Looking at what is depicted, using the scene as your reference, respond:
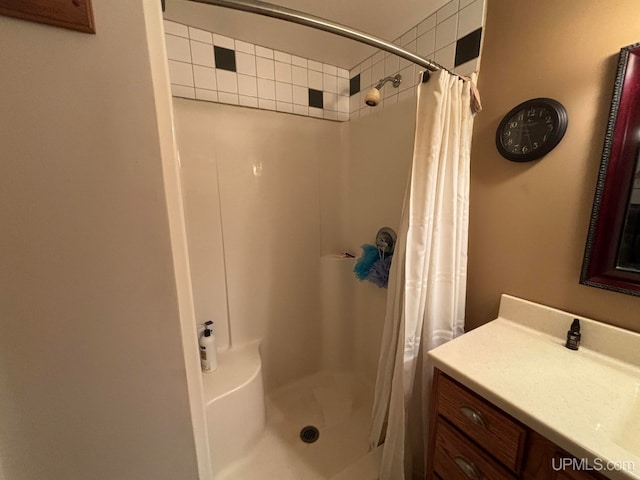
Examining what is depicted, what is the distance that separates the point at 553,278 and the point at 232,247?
1499mm

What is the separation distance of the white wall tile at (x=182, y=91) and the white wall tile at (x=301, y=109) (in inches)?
22.1

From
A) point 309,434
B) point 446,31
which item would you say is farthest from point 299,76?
point 309,434

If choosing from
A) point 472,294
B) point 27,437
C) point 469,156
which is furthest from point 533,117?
point 27,437

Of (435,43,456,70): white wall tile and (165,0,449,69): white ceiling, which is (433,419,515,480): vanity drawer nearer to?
(435,43,456,70): white wall tile

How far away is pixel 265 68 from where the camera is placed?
1.44 meters

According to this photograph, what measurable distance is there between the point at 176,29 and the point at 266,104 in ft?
1.67

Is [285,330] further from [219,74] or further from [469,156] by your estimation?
[219,74]

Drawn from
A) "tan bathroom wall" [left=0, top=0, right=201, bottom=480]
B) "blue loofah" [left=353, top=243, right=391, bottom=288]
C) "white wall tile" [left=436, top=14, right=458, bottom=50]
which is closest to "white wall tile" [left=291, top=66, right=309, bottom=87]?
"white wall tile" [left=436, top=14, right=458, bottom=50]

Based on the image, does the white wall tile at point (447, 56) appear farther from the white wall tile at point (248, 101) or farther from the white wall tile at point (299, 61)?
the white wall tile at point (248, 101)

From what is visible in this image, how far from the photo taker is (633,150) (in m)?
0.75

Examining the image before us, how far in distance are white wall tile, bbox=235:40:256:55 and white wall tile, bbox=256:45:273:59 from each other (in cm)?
2

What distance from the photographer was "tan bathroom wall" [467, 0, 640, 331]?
794mm

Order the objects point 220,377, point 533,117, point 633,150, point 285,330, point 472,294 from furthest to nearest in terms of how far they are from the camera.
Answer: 1. point 285,330
2. point 220,377
3. point 472,294
4. point 533,117
5. point 633,150

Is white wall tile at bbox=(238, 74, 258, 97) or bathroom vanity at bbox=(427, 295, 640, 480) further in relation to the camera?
white wall tile at bbox=(238, 74, 258, 97)
